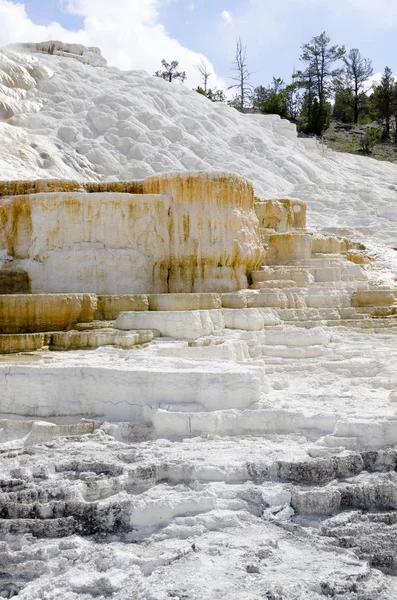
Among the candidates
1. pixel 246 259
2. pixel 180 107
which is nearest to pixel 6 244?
pixel 246 259

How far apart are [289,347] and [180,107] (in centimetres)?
1226

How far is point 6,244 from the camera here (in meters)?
8.00

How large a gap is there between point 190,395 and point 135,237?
4080 millimetres

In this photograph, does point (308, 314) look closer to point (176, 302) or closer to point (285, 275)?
point (285, 275)

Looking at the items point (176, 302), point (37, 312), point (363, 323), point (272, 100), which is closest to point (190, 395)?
point (176, 302)

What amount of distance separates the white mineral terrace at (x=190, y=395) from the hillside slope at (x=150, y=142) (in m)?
0.72

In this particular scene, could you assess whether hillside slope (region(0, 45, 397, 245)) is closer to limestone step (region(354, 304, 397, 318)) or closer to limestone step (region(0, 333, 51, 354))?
limestone step (region(354, 304, 397, 318))

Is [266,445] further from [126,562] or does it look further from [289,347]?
[289,347]

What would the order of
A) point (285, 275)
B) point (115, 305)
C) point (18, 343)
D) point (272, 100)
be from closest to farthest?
point (18, 343), point (115, 305), point (285, 275), point (272, 100)

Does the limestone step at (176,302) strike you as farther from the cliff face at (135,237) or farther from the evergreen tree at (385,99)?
the evergreen tree at (385,99)

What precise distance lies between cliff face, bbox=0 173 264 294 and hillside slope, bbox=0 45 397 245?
12.3 ft

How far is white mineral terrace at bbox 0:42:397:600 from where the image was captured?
263 cm

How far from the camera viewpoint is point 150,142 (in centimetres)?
1454

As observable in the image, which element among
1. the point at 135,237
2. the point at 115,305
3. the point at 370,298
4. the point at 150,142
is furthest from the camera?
the point at 150,142
